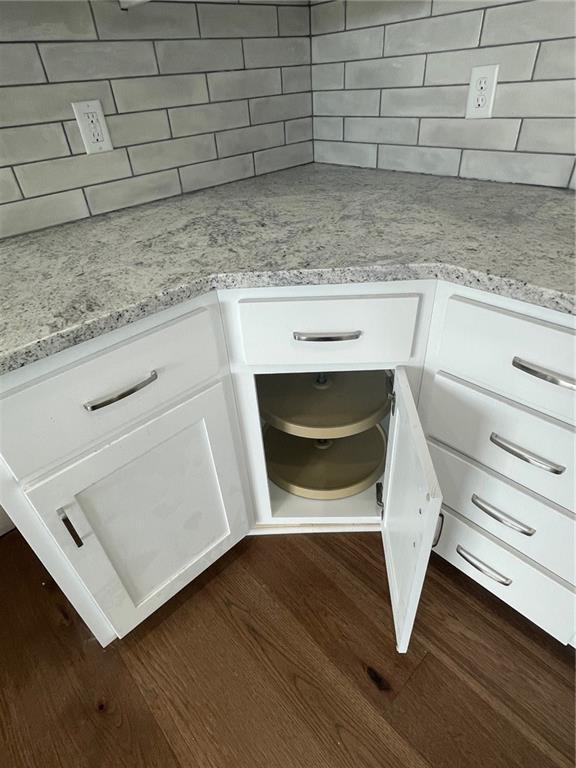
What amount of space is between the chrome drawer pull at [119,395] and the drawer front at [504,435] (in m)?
0.57

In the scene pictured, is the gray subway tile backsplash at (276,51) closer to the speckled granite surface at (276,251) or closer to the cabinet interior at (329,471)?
the speckled granite surface at (276,251)

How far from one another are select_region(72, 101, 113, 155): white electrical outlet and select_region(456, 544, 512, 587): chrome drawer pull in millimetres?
1353

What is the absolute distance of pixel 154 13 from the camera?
3.61 feet

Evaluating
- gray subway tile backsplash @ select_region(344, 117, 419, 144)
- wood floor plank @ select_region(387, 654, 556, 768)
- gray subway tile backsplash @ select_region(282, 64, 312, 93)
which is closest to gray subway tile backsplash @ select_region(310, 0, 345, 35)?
gray subway tile backsplash @ select_region(282, 64, 312, 93)

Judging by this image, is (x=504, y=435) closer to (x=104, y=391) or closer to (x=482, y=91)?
(x=104, y=391)

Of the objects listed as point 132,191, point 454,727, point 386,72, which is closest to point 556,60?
point 386,72

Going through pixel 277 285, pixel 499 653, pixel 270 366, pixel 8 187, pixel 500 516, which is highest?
pixel 8 187

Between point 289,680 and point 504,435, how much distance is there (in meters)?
0.73

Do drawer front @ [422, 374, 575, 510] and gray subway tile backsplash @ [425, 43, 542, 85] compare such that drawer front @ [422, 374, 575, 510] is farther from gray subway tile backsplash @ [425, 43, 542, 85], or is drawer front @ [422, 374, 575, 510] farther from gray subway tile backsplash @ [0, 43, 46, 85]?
gray subway tile backsplash @ [0, 43, 46, 85]

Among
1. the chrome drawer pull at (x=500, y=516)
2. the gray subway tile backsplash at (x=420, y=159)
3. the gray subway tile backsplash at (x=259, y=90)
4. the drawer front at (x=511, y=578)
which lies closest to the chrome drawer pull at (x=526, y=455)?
the chrome drawer pull at (x=500, y=516)

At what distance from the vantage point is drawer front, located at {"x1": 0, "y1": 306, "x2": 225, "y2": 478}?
667 millimetres

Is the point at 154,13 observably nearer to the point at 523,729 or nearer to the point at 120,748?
the point at 120,748

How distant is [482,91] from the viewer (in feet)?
3.73

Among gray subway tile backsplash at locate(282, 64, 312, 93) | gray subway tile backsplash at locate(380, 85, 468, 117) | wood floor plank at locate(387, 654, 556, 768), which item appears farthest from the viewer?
gray subway tile backsplash at locate(282, 64, 312, 93)
